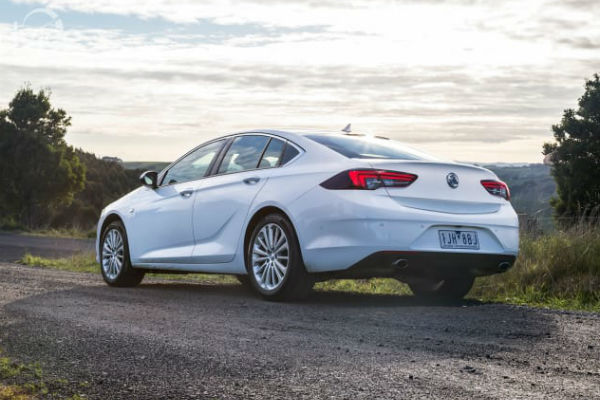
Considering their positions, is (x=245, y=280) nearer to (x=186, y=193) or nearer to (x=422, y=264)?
(x=186, y=193)

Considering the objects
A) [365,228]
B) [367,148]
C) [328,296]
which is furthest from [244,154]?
[365,228]

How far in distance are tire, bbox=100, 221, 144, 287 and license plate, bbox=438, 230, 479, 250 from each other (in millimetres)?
4255

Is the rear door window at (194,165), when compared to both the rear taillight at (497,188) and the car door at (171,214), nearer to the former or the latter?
the car door at (171,214)

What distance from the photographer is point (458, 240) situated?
24.7 ft

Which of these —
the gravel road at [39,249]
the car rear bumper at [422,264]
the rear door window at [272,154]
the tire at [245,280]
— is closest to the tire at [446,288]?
the car rear bumper at [422,264]

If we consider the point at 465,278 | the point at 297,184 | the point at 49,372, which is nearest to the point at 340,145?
the point at 297,184

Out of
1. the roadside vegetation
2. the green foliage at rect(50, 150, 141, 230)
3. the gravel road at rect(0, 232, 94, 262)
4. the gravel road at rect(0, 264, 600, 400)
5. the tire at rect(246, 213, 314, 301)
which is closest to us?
the roadside vegetation

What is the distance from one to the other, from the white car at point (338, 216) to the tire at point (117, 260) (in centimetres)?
105

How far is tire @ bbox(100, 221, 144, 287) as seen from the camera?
10.2 m

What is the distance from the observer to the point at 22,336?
6.01 meters

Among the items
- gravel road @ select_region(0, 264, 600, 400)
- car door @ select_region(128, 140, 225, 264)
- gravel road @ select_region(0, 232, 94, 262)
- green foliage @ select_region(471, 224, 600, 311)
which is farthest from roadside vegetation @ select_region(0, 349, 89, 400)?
gravel road @ select_region(0, 232, 94, 262)

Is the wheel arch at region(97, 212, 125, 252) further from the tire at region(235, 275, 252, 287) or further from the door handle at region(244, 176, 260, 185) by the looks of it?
the door handle at region(244, 176, 260, 185)

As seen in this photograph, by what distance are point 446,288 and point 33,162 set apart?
4044cm

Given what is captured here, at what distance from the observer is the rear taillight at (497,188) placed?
7.95m
